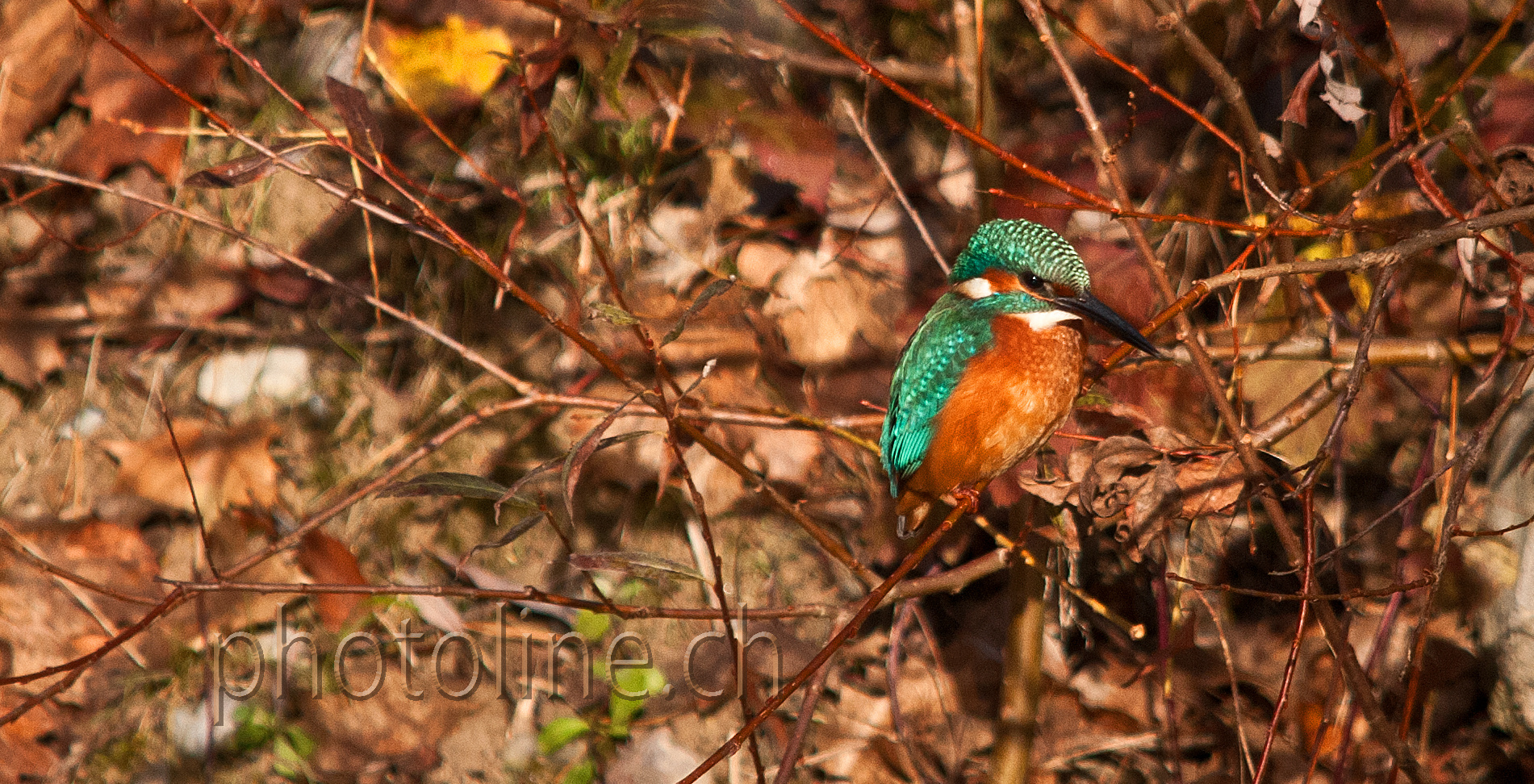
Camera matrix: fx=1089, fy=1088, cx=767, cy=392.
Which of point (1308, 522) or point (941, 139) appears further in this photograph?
point (941, 139)

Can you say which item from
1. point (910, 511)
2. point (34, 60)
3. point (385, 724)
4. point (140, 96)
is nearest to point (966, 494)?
point (910, 511)

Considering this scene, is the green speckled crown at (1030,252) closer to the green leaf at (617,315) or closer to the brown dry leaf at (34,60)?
the green leaf at (617,315)

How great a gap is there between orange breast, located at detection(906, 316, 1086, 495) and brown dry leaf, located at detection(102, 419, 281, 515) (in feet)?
6.69

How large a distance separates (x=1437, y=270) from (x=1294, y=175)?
36cm

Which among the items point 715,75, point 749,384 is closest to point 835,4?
point 715,75

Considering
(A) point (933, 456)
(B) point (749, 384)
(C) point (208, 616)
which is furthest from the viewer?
(C) point (208, 616)

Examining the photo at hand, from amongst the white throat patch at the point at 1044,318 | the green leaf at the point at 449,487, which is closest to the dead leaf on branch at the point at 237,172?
the green leaf at the point at 449,487

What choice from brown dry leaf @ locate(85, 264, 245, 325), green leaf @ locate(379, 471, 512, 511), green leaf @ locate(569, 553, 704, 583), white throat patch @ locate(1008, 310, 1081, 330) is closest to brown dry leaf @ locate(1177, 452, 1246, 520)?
white throat patch @ locate(1008, 310, 1081, 330)

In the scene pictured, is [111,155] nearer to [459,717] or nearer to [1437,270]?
[459,717]

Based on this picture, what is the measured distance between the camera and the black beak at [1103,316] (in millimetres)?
1826

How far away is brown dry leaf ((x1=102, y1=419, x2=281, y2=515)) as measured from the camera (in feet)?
10.2

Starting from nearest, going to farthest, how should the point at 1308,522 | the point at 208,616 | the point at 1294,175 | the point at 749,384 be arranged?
the point at 1308,522 < the point at 1294,175 < the point at 749,384 < the point at 208,616

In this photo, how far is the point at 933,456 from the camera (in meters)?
2.15

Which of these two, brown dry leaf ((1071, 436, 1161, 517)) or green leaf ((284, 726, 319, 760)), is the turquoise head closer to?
brown dry leaf ((1071, 436, 1161, 517))
